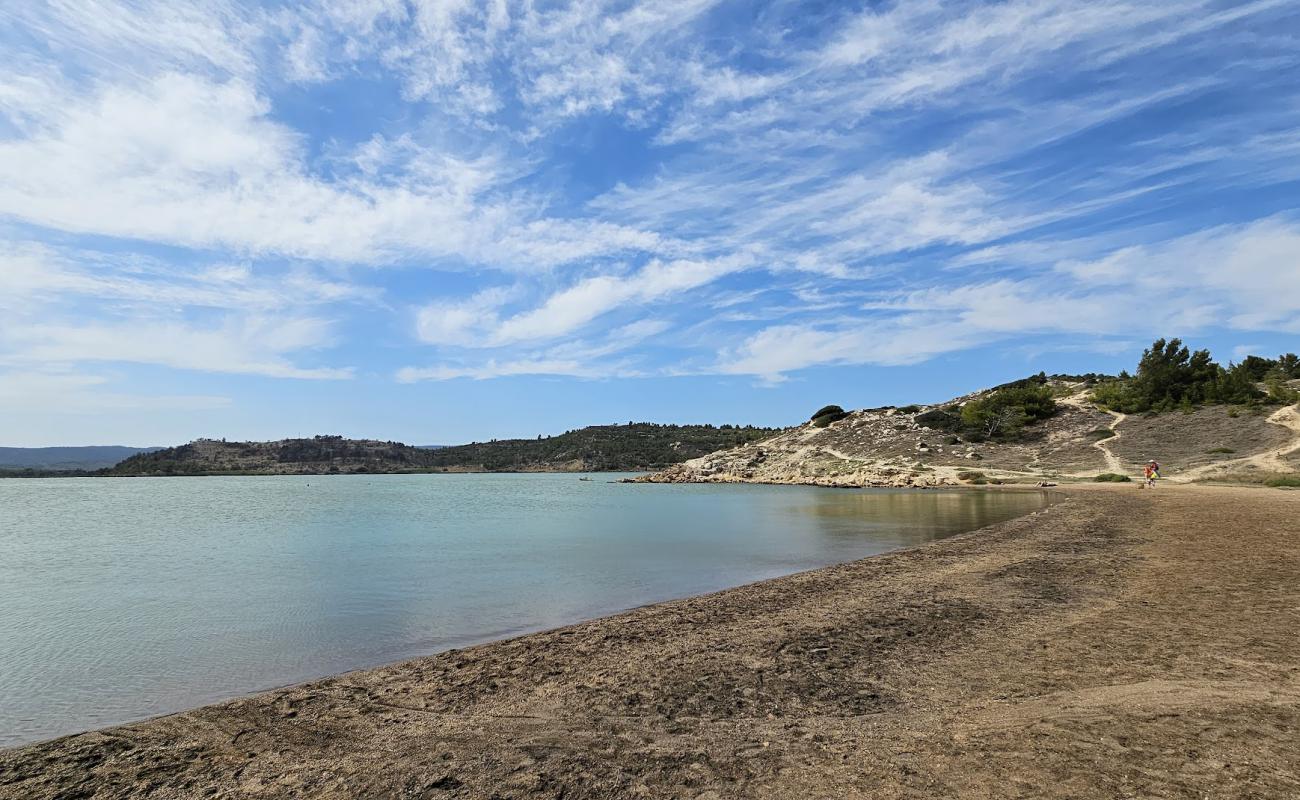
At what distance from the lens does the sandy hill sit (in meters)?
45.7

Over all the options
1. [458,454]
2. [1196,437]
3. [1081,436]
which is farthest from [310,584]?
[458,454]

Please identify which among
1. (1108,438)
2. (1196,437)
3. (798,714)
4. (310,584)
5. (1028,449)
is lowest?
(310,584)

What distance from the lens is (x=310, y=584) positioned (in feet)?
48.4

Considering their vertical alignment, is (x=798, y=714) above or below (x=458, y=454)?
below

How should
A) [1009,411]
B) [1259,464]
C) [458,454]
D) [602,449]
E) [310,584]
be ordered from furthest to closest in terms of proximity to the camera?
[458,454], [602,449], [1009,411], [1259,464], [310,584]

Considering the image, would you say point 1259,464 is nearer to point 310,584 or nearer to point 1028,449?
point 1028,449

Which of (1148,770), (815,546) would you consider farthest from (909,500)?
(1148,770)

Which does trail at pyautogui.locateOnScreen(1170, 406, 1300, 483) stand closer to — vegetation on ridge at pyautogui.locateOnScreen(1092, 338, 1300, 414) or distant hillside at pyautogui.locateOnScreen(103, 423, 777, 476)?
vegetation on ridge at pyautogui.locateOnScreen(1092, 338, 1300, 414)

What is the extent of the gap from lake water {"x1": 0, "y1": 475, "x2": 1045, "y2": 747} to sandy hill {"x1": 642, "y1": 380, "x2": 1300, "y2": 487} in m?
22.0

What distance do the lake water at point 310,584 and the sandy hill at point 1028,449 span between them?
A: 22.0 metres

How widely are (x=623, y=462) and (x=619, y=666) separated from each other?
13569 cm

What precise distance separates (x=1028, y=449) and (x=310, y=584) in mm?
61539

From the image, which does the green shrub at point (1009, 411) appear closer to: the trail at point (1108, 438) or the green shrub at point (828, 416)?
the trail at point (1108, 438)

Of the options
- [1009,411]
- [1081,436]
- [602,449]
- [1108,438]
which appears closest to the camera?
[1108,438]
